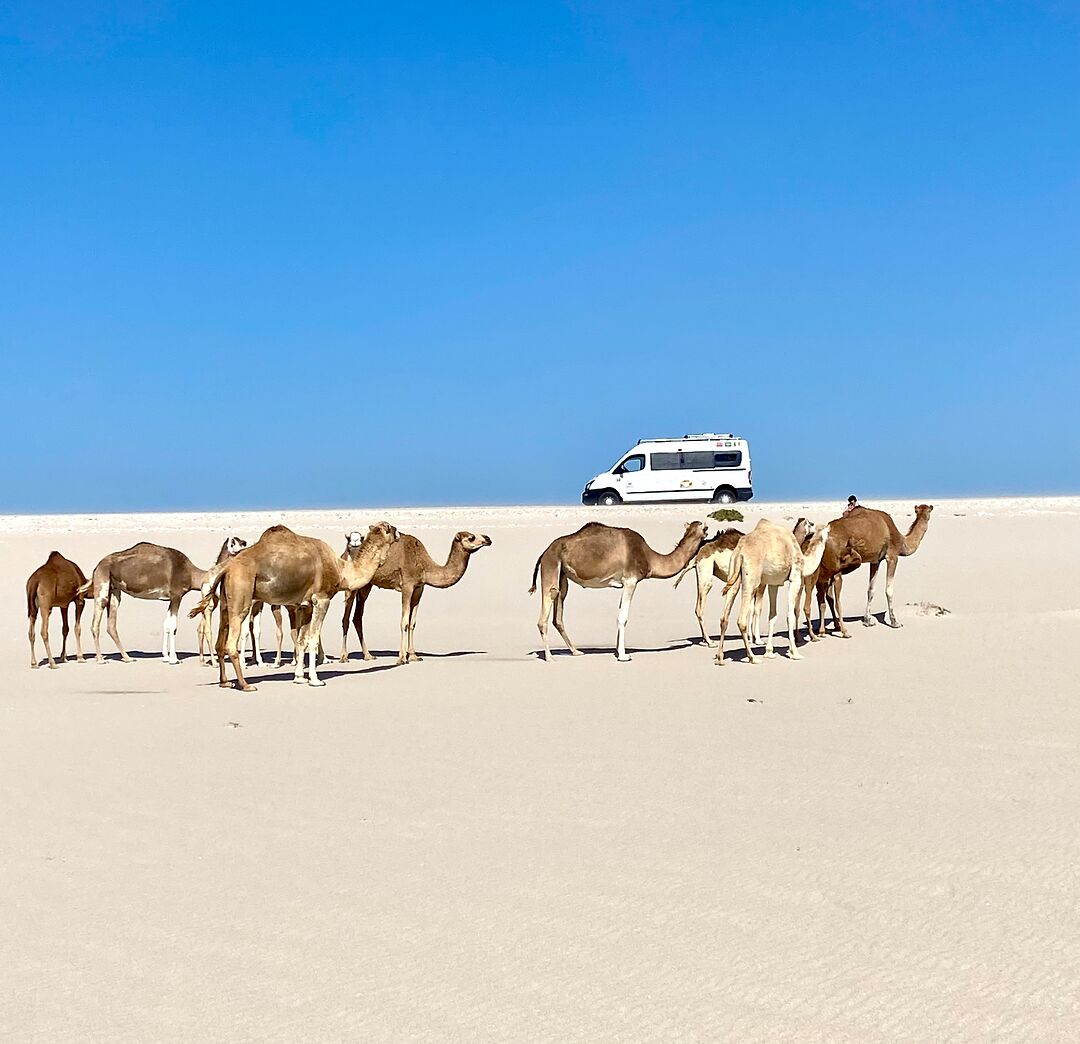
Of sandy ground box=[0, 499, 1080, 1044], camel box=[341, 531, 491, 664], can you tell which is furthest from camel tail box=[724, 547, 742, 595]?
camel box=[341, 531, 491, 664]

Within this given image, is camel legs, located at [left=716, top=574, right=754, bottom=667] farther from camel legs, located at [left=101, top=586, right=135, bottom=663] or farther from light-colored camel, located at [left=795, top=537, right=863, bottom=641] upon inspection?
camel legs, located at [left=101, top=586, right=135, bottom=663]

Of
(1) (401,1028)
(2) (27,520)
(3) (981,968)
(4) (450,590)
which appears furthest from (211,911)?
(2) (27,520)

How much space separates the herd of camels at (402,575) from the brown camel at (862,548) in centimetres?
2

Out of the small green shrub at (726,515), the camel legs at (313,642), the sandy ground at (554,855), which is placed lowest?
the sandy ground at (554,855)

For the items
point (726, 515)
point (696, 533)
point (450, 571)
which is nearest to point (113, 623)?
point (450, 571)

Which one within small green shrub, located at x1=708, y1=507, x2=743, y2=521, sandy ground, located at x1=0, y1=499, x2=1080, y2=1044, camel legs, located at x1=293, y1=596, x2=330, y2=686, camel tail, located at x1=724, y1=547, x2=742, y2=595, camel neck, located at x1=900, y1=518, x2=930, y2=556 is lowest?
sandy ground, located at x1=0, y1=499, x2=1080, y2=1044

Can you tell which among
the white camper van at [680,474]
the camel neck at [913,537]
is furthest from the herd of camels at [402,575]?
the white camper van at [680,474]

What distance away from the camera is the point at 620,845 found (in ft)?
21.2

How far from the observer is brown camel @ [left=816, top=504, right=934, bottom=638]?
54.1 feet

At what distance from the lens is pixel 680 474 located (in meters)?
48.8

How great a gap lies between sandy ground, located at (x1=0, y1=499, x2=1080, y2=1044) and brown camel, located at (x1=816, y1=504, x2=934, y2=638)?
117 inches

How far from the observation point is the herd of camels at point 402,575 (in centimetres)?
1340

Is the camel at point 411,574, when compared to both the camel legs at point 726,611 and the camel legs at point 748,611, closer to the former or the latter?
the camel legs at point 726,611

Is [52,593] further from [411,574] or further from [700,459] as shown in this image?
[700,459]
